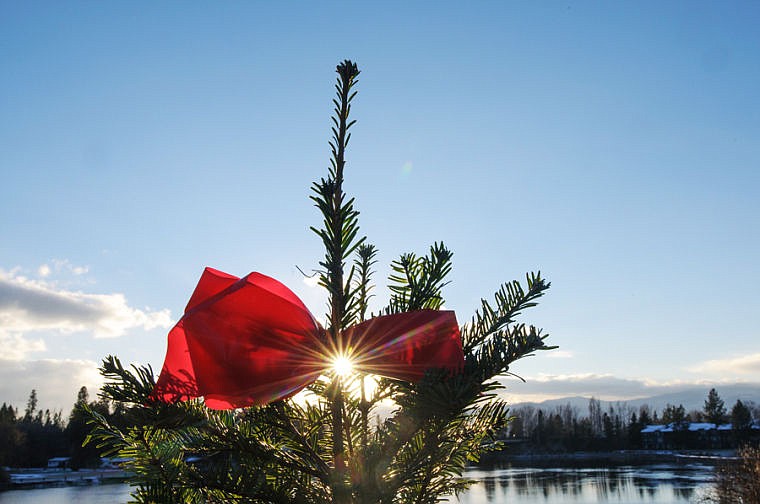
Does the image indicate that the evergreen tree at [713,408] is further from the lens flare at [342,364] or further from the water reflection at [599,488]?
the lens flare at [342,364]

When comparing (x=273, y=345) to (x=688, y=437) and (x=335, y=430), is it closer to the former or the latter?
(x=335, y=430)

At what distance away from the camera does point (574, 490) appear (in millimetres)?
49344

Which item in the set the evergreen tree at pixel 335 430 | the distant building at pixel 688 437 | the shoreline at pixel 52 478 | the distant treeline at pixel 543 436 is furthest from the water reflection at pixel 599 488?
the shoreline at pixel 52 478

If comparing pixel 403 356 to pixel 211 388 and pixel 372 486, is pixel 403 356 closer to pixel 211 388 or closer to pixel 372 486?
pixel 372 486

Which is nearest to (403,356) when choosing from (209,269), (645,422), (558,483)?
(209,269)

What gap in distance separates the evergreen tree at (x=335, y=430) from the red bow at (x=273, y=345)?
2.6 inches

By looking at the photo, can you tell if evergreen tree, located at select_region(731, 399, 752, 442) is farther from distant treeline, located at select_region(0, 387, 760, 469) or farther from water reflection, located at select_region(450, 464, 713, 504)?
water reflection, located at select_region(450, 464, 713, 504)

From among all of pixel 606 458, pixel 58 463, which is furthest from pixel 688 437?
pixel 58 463

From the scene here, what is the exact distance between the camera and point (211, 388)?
123 centimetres

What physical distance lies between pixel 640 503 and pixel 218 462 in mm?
46593

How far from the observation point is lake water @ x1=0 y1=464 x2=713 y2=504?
4203cm

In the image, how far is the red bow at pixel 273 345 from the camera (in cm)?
123

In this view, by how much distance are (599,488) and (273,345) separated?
188 feet

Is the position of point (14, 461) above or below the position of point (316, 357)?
below
